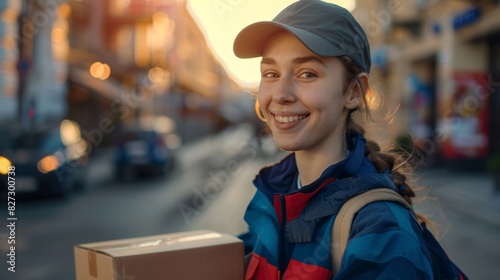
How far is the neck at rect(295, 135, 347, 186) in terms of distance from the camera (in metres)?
1.78

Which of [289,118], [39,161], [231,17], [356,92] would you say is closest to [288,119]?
[289,118]

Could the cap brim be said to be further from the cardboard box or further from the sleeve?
the cardboard box

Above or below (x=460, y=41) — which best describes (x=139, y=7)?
above

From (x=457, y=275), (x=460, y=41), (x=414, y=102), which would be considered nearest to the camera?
(x=457, y=275)

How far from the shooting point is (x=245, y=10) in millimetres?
4070

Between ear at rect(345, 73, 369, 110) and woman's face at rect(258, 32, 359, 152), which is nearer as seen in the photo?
woman's face at rect(258, 32, 359, 152)

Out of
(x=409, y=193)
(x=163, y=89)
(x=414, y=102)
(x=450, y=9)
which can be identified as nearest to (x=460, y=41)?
(x=450, y=9)

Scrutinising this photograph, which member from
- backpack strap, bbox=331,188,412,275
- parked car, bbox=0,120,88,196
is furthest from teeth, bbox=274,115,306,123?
parked car, bbox=0,120,88,196

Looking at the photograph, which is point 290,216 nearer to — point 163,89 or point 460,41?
point 460,41

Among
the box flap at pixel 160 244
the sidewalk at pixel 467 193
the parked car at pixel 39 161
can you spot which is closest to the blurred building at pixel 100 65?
the parked car at pixel 39 161

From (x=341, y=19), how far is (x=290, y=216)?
54 cm

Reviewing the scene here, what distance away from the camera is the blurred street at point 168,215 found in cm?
689

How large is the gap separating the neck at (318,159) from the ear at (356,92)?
104 mm

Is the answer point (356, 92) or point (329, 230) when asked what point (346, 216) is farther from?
point (356, 92)
